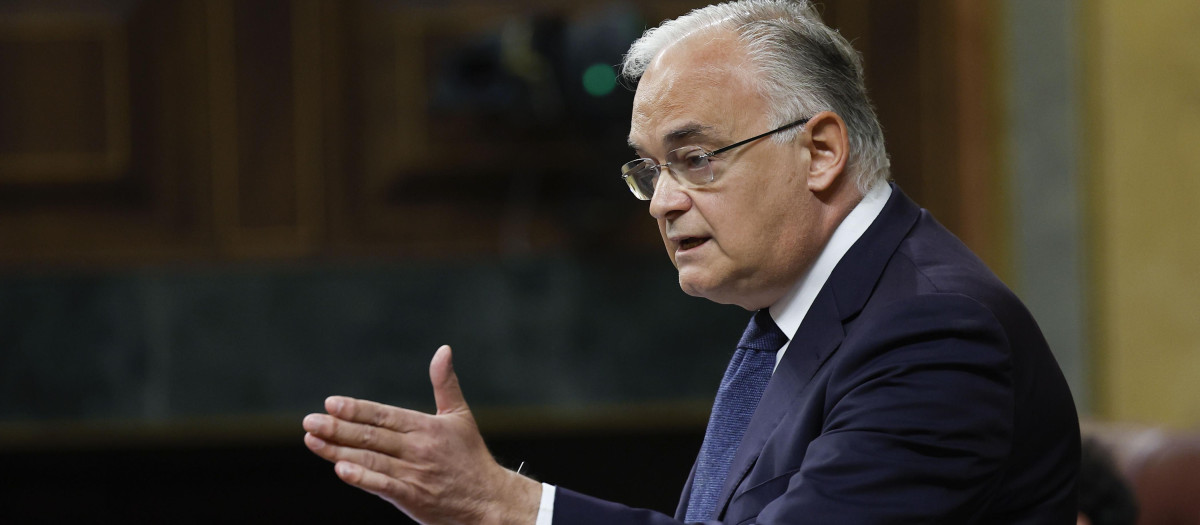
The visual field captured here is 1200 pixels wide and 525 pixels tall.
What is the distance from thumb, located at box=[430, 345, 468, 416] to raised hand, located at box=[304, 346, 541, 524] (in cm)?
5

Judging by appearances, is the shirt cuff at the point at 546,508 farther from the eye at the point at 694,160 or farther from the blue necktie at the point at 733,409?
the eye at the point at 694,160

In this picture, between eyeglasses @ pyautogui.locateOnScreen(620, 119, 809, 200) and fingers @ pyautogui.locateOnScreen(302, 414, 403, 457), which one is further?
eyeglasses @ pyautogui.locateOnScreen(620, 119, 809, 200)

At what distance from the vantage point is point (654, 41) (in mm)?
1581

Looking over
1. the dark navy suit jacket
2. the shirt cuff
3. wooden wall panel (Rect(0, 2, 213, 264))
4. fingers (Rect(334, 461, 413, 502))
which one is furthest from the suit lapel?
wooden wall panel (Rect(0, 2, 213, 264))

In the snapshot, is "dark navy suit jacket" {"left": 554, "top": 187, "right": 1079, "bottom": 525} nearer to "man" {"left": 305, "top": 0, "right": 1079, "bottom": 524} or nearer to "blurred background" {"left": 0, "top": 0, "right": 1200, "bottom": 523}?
"man" {"left": 305, "top": 0, "right": 1079, "bottom": 524}

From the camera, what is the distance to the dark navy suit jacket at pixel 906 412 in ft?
3.90

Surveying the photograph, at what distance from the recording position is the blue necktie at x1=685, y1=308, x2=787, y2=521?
1501mm

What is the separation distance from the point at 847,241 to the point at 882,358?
24cm

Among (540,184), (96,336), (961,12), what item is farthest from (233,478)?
(961,12)

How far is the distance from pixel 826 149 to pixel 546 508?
52 cm

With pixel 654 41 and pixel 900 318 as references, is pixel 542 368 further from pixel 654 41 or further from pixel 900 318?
pixel 900 318

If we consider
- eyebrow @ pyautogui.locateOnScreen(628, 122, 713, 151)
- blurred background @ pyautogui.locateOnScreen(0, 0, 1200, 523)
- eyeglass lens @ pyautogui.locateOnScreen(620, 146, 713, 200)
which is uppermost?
eyebrow @ pyautogui.locateOnScreen(628, 122, 713, 151)

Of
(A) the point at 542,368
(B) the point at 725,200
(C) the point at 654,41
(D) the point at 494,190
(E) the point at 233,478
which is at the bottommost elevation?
(E) the point at 233,478

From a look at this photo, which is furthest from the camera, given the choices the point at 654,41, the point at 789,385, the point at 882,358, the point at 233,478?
the point at 233,478
